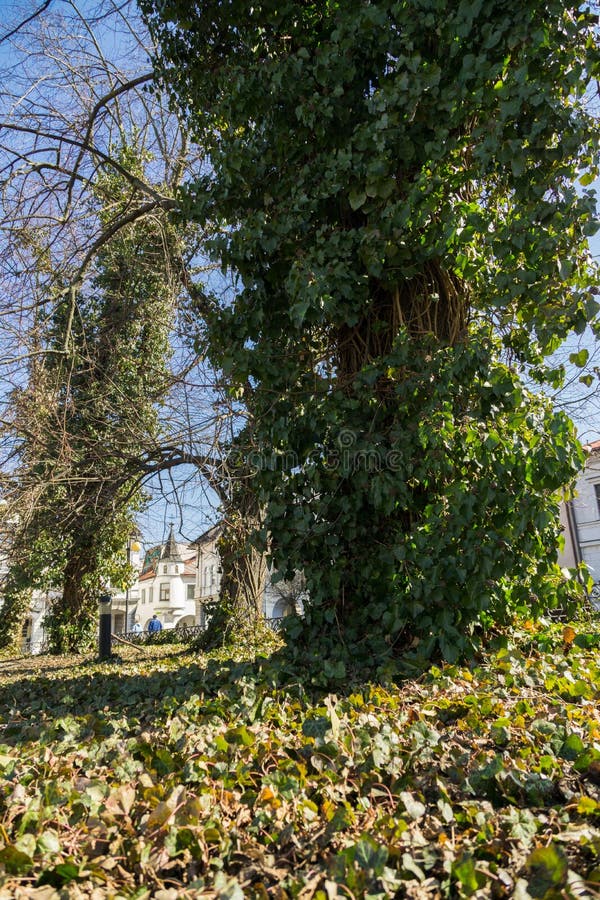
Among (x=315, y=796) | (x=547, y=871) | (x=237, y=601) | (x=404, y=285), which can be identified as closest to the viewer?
(x=547, y=871)

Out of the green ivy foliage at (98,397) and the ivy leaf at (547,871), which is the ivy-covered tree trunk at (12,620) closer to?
the green ivy foliage at (98,397)

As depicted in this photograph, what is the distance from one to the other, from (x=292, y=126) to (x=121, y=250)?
5.87 m

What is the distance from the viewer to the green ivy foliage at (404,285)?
11.9 ft

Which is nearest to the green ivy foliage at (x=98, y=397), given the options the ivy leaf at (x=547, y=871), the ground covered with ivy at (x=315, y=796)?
the ground covered with ivy at (x=315, y=796)

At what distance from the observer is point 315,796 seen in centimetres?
204

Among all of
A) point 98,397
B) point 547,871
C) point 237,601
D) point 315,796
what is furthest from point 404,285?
point 237,601

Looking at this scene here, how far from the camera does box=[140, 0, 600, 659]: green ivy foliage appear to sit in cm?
364

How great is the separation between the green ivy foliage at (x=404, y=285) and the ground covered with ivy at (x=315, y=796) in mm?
1076

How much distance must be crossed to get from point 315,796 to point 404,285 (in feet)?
12.3

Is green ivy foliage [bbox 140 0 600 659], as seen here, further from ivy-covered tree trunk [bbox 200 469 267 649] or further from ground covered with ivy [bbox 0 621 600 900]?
ivy-covered tree trunk [bbox 200 469 267 649]

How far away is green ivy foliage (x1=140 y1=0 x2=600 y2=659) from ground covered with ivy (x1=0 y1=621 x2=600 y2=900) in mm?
1076

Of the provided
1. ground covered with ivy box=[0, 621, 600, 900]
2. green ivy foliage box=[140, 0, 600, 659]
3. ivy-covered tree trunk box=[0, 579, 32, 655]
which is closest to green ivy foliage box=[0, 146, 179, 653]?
green ivy foliage box=[140, 0, 600, 659]

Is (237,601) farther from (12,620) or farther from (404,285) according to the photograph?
(12,620)

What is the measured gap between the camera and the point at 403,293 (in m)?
4.79
